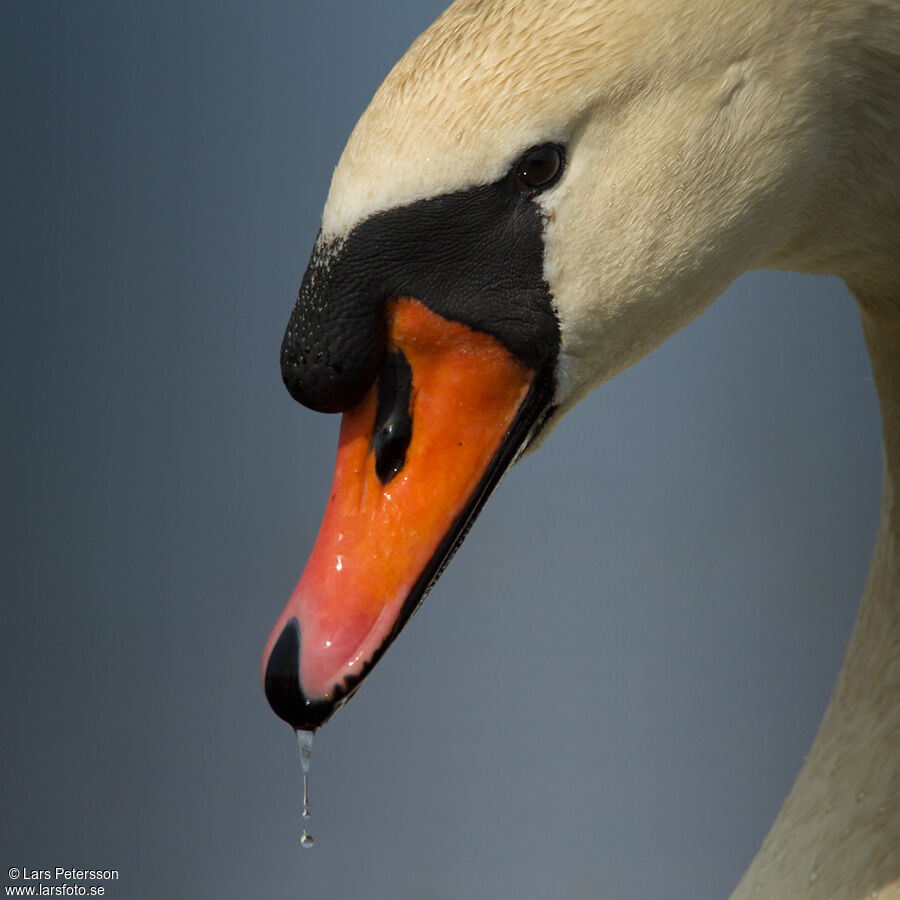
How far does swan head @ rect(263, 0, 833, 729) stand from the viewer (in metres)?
0.63

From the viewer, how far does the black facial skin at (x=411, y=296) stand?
66 cm

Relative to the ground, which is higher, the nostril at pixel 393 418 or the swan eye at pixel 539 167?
Answer: the swan eye at pixel 539 167

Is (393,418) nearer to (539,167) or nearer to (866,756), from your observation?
(539,167)

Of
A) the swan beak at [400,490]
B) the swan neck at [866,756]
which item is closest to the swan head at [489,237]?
the swan beak at [400,490]

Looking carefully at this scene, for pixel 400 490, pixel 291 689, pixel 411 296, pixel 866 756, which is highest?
pixel 411 296

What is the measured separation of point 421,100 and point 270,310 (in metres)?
1.32

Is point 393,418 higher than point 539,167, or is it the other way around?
point 539,167

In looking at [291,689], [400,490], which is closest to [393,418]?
[400,490]

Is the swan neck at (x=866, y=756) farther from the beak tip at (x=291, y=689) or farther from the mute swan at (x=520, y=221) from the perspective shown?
the beak tip at (x=291, y=689)

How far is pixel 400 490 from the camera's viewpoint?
0.68 meters

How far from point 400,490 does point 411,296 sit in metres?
0.11

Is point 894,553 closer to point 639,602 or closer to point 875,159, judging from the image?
point 875,159

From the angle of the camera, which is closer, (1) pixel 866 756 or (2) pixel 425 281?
(2) pixel 425 281

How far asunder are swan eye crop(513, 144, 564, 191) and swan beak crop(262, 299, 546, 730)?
0.09 meters
